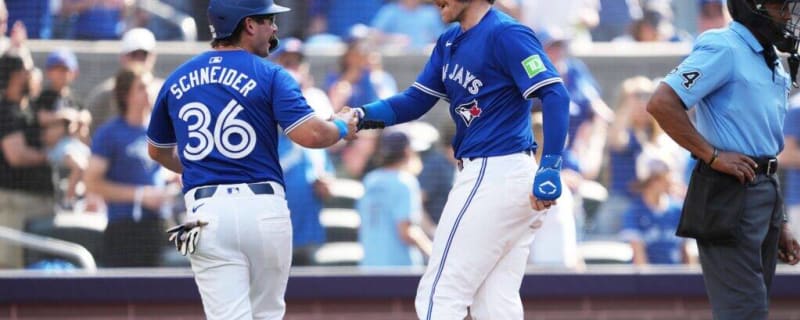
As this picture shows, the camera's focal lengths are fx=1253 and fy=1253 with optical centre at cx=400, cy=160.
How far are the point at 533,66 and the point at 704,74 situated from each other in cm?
68

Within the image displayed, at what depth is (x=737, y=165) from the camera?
498 cm

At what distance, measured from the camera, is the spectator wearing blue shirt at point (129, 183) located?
8.22 metres

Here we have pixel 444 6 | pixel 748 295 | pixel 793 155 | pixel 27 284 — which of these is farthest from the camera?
pixel 793 155

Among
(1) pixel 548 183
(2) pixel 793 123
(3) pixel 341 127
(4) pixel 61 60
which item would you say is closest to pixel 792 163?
(2) pixel 793 123

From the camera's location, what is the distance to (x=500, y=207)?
5.12 meters

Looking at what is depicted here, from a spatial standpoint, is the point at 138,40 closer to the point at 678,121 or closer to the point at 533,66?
the point at 533,66

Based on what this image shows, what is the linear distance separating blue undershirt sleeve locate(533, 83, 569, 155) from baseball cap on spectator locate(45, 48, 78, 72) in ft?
14.2

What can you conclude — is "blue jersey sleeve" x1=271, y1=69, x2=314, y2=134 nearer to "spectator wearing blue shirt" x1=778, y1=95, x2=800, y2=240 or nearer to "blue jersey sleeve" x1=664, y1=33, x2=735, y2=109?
"blue jersey sleeve" x1=664, y1=33, x2=735, y2=109

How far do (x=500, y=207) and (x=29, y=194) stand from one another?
4.25 metres

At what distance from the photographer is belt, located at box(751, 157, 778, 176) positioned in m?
5.06

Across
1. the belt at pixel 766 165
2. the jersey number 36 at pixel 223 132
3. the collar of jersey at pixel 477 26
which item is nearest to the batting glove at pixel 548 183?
the collar of jersey at pixel 477 26

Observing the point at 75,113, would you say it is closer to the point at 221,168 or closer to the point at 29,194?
the point at 29,194

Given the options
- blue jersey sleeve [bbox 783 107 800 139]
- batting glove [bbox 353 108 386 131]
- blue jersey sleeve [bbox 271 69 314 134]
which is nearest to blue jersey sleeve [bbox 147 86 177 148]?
blue jersey sleeve [bbox 271 69 314 134]

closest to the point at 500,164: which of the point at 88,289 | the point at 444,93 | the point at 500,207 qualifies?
the point at 500,207
